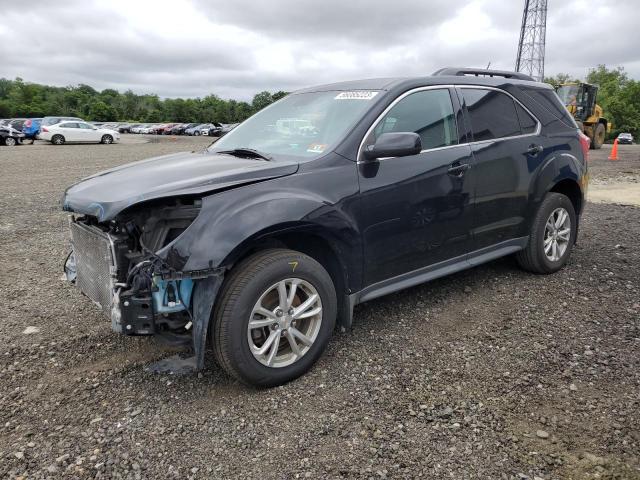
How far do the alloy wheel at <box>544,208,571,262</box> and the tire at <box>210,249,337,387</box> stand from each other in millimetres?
2641

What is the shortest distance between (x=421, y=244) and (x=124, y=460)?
2.34 metres

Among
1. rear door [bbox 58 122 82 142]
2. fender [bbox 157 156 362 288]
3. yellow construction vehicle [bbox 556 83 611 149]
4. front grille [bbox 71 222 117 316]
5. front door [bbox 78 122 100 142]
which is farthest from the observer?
front door [bbox 78 122 100 142]

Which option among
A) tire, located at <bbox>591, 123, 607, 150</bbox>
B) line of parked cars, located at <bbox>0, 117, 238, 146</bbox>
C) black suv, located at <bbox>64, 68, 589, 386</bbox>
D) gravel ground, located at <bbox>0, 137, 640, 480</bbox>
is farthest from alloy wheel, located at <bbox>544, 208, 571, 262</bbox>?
line of parked cars, located at <bbox>0, 117, 238, 146</bbox>

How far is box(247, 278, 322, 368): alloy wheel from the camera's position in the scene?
301cm

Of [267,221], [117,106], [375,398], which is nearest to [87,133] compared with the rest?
[267,221]

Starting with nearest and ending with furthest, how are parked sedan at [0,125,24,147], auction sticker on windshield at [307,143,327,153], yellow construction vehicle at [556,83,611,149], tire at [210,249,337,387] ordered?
tire at [210,249,337,387] < auction sticker on windshield at [307,143,327,153] < yellow construction vehicle at [556,83,611,149] < parked sedan at [0,125,24,147]

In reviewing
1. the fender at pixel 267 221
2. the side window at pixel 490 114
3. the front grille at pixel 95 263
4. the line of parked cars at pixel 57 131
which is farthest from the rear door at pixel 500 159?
the line of parked cars at pixel 57 131

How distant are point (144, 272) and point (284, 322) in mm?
→ 846

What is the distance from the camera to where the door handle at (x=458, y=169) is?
3885 millimetres

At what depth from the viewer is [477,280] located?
495 cm

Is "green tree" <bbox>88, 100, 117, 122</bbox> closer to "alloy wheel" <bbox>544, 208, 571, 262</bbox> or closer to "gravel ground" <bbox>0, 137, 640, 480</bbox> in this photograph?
"gravel ground" <bbox>0, 137, 640, 480</bbox>

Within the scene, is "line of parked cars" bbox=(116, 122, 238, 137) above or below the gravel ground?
above

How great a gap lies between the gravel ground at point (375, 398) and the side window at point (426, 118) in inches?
54.8

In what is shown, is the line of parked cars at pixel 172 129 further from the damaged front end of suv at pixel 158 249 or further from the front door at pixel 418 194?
the damaged front end of suv at pixel 158 249
